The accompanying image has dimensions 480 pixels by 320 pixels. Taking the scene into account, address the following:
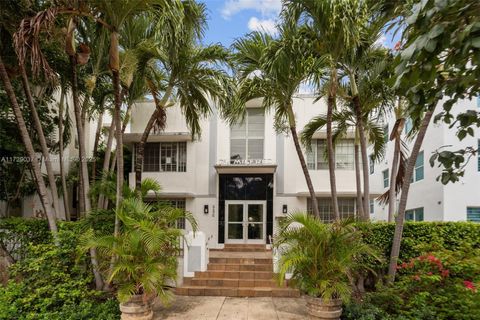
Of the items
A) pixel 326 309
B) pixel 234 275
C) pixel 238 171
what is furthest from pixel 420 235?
pixel 238 171

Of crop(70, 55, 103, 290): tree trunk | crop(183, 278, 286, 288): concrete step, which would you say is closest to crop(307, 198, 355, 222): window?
crop(183, 278, 286, 288): concrete step

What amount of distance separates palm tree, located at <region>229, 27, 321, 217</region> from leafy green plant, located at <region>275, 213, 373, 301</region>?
1583 mm

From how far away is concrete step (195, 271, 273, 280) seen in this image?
10.4m

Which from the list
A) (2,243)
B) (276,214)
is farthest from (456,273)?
(2,243)

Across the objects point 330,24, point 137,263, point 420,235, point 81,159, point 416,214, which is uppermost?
point 330,24

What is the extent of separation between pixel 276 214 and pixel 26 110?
33.7 ft

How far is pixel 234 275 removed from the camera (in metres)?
10.5

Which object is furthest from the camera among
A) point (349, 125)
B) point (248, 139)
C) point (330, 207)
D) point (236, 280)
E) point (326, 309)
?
point (248, 139)

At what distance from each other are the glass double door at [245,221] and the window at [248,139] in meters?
2.17

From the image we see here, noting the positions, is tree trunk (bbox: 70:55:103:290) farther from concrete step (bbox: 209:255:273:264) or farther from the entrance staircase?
concrete step (bbox: 209:255:273:264)

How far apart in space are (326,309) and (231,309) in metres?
2.57

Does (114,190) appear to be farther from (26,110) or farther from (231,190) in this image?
(231,190)

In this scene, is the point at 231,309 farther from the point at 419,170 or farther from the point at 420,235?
the point at 419,170

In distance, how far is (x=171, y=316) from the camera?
25.1 feet
